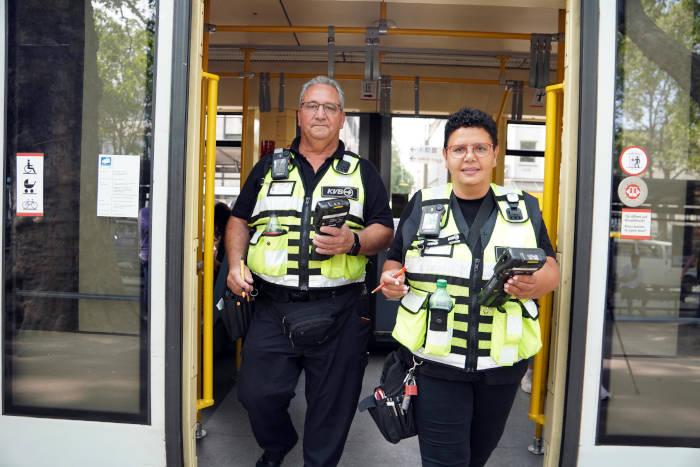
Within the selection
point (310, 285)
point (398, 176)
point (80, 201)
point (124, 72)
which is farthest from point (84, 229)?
point (398, 176)

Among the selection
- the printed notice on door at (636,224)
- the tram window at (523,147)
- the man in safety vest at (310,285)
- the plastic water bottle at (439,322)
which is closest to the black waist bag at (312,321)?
the man in safety vest at (310,285)

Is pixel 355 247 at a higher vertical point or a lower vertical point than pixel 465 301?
higher

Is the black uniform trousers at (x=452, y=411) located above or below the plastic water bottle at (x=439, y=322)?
below

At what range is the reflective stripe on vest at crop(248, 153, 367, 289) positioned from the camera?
240 centimetres

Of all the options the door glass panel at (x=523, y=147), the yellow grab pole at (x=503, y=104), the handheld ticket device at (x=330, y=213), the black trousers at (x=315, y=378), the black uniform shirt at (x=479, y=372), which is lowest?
the black trousers at (x=315, y=378)

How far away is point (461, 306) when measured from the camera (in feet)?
6.33

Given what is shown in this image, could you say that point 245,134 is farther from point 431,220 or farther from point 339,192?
point 431,220

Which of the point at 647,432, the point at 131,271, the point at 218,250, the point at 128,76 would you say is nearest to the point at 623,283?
the point at 647,432

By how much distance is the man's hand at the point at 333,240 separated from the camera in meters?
2.21

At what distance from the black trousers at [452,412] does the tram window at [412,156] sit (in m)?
2.97

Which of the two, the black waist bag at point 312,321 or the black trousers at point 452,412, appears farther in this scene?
the black waist bag at point 312,321

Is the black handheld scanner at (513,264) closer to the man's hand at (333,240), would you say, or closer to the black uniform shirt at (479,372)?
the black uniform shirt at (479,372)

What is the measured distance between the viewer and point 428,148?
196 inches

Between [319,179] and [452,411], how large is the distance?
3.84 ft
